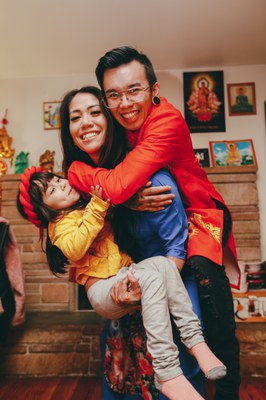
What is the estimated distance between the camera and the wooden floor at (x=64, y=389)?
2215 mm

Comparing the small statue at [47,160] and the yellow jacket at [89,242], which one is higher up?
the small statue at [47,160]

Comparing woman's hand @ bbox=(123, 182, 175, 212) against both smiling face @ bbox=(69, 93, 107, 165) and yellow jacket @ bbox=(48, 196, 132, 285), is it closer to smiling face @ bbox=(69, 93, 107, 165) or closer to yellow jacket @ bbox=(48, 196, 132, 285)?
yellow jacket @ bbox=(48, 196, 132, 285)

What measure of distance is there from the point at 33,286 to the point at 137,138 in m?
2.24

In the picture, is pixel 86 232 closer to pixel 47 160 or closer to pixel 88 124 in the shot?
pixel 88 124

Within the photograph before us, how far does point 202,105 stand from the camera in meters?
3.55

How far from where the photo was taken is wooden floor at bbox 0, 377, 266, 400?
2215mm

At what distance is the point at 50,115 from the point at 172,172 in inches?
97.1

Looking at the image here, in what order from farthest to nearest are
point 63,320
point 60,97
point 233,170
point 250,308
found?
point 60,97 → point 233,170 → point 63,320 → point 250,308

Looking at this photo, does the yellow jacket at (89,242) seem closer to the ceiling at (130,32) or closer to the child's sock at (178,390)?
the child's sock at (178,390)

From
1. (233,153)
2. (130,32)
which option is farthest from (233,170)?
(130,32)

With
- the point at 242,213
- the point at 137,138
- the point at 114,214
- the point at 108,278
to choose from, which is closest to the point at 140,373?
the point at 108,278

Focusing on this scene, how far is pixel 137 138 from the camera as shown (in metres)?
1.53

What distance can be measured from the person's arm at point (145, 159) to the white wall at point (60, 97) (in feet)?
7.13

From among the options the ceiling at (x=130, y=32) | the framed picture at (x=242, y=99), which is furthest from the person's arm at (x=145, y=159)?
the framed picture at (x=242, y=99)
